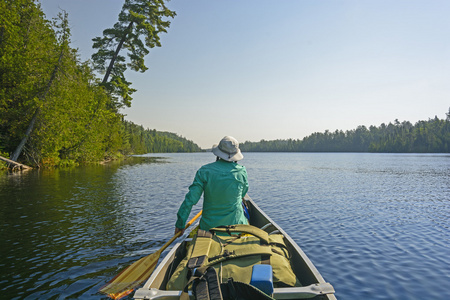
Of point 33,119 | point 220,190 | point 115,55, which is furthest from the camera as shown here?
point 115,55

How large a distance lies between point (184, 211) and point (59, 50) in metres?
28.9

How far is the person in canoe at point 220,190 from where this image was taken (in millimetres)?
4742

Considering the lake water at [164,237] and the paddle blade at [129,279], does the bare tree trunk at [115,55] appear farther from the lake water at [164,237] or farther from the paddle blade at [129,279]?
the paddle blade at [129,279]

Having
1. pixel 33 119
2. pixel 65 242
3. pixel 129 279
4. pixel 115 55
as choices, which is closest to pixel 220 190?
pixel 129 279

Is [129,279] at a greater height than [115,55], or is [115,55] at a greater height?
[115,55]

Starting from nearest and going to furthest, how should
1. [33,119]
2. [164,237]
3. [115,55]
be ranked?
[164,237], [33,119], [115,55]

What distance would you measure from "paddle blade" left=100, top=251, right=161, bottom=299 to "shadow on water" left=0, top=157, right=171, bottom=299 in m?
0.28

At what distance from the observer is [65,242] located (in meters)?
7.74

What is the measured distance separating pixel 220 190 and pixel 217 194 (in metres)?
0.09

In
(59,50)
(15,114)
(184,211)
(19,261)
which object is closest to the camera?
(184,211)

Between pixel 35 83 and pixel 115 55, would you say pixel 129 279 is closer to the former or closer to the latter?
pixel 35 83

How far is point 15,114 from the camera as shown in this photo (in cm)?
2453

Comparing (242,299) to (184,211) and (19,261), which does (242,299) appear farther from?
(19,261)

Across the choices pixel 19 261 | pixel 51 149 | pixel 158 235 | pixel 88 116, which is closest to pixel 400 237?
pixel 158 235
